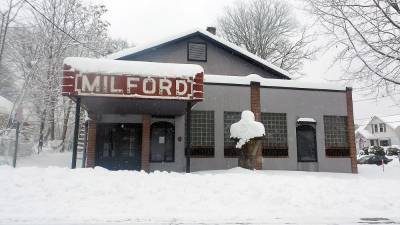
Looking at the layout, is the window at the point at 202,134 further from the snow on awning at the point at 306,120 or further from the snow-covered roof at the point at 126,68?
the snow-covered roof at the point at 126,68

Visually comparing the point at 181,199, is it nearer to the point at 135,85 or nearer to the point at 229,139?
the point at 135,85

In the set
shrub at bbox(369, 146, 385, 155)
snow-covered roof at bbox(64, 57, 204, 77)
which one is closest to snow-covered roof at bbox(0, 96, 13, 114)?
snow-covered roof at bbox(64, 57, 204, 77)

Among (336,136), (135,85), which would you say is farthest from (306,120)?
(135,85)

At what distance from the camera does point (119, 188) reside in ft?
30.0

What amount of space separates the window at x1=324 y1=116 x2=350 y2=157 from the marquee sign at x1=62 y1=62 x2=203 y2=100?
29.7 ft

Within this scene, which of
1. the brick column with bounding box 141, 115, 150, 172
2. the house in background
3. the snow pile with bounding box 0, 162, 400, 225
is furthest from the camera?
the house in background

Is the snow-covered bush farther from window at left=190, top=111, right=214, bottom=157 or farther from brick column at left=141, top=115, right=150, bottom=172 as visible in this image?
brick column at left=141, top=115, right=150, bottom=172

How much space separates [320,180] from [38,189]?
7.93 metres

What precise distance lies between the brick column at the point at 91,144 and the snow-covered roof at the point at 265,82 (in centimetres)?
555

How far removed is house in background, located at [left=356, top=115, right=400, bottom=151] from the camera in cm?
6406

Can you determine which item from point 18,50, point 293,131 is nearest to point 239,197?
point 293,131

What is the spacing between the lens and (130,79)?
11.7 m

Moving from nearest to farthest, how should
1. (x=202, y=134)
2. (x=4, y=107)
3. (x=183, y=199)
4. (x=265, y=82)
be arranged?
(x=183, y=199), (x=202, y=134), (x=265, y=82), (x=4, y=107)

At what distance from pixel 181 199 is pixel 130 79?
15.5ft
